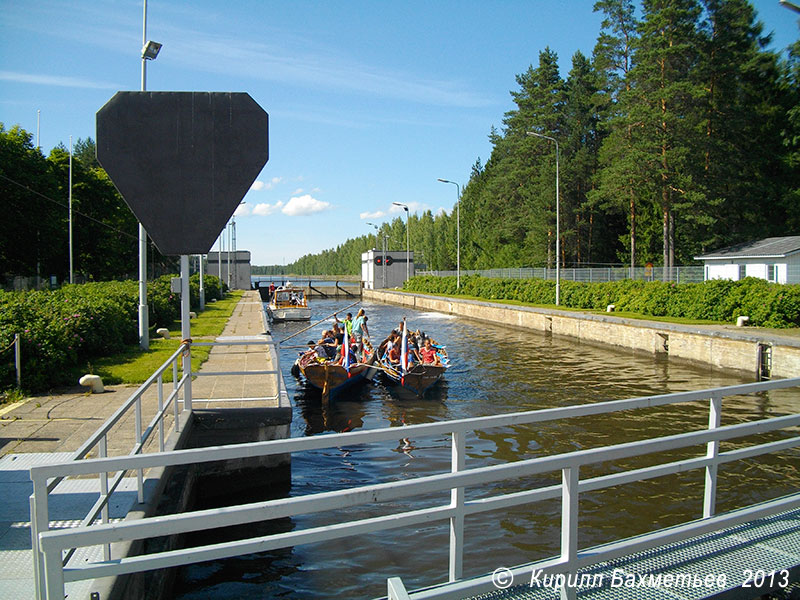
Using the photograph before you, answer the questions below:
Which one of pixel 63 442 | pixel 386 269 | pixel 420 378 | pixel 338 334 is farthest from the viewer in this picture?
pixel 386 269

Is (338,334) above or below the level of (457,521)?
below

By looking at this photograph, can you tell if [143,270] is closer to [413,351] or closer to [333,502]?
[413,351]

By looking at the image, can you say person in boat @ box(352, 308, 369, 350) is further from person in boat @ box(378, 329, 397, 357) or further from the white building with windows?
the white building with windows

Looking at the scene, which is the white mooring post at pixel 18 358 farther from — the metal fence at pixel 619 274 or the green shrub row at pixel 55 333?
the metal fence at pixel 619 274

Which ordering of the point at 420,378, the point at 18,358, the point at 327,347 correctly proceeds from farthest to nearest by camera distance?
the point at 327,347 < the point at 420,378 < the point at 18,358

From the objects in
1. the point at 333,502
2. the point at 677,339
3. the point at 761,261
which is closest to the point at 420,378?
the point at 677,339

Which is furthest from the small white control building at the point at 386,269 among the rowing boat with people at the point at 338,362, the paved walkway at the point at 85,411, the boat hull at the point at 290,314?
the paved walkway at the point at 85,411

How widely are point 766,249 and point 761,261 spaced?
2.65 ft

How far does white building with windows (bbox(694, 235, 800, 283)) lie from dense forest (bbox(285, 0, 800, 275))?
3361 mm

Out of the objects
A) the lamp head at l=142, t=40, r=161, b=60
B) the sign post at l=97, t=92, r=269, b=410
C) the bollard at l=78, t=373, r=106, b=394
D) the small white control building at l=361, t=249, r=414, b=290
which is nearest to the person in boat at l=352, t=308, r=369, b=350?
the lamp head at l=142, t=40, r=161, b=60

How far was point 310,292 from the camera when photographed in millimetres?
98312

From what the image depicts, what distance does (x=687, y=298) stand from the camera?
30.5m

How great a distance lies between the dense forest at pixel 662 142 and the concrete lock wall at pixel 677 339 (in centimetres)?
1066

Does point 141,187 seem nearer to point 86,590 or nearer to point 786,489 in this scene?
point 86,590
